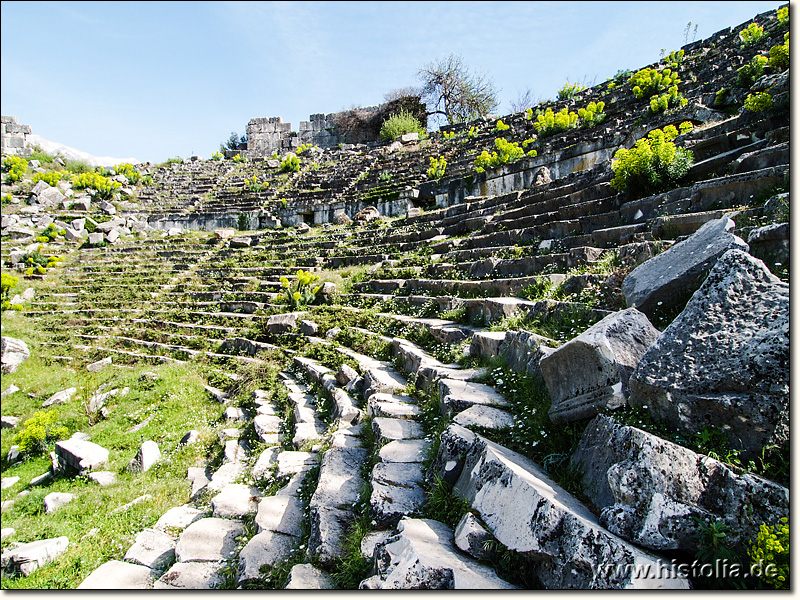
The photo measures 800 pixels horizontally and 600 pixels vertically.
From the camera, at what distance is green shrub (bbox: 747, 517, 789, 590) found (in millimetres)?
1556

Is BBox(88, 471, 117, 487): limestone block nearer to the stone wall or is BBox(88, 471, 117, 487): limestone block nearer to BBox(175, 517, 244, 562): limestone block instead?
BBox(175, 517, 244, 562): limestone block

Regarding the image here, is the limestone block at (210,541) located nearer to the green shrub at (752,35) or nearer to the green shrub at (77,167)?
the green shrub at (752,35)

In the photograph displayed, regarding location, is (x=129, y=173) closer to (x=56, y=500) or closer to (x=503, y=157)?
(x=503, y=157)

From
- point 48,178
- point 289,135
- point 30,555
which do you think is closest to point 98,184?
point 48,178

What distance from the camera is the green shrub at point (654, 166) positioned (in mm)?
6203

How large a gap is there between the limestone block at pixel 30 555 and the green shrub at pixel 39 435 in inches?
124

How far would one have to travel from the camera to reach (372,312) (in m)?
8.21

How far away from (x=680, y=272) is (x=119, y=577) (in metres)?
4.94

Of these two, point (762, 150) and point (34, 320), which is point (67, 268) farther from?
point (762, 150)

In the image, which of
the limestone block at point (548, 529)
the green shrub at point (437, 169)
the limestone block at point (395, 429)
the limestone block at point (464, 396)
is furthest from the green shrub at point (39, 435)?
the green shrub at point (437, 169)

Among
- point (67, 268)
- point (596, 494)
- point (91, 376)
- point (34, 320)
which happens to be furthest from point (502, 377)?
point (67, 268)

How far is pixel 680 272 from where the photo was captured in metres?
3.23

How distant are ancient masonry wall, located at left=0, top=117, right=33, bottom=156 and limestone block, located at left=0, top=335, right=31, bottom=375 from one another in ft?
85.4

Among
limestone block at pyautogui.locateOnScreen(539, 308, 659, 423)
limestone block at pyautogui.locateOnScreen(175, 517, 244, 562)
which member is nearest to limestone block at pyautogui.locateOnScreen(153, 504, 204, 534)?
limestone block at pyautogui.locateOnScreen(175, 517, 244, 562)
